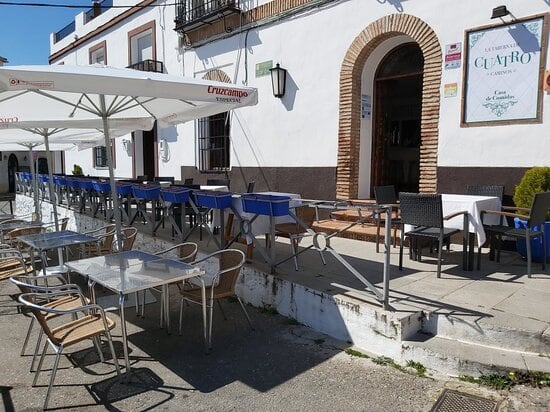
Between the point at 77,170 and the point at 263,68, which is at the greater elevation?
the point at 263,68

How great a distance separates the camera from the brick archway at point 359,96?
6383mm

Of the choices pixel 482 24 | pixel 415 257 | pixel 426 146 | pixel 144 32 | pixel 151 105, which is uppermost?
pixel 144 32

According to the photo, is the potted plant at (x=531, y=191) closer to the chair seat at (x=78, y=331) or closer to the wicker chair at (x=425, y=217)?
the wicker chair at (x=425, y=217)

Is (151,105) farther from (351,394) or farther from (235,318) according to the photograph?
(351,394)

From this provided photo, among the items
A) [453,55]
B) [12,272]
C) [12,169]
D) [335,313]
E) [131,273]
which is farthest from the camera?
[12,169]

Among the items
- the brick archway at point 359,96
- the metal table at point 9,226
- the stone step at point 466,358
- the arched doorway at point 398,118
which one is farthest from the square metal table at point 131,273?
the arched doorway at point 398,118

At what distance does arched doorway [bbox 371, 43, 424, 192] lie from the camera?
739cm

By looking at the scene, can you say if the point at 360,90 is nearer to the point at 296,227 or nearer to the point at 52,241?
the point at 296,227

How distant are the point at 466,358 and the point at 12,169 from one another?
27945 mm

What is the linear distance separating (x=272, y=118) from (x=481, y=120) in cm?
428

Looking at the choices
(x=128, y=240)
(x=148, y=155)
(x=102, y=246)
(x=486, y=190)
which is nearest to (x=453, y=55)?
(x=486, y=190)

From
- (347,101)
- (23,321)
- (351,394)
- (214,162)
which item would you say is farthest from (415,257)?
(214,162)

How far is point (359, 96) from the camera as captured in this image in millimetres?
7555

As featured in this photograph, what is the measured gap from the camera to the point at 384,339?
3.42 metres
